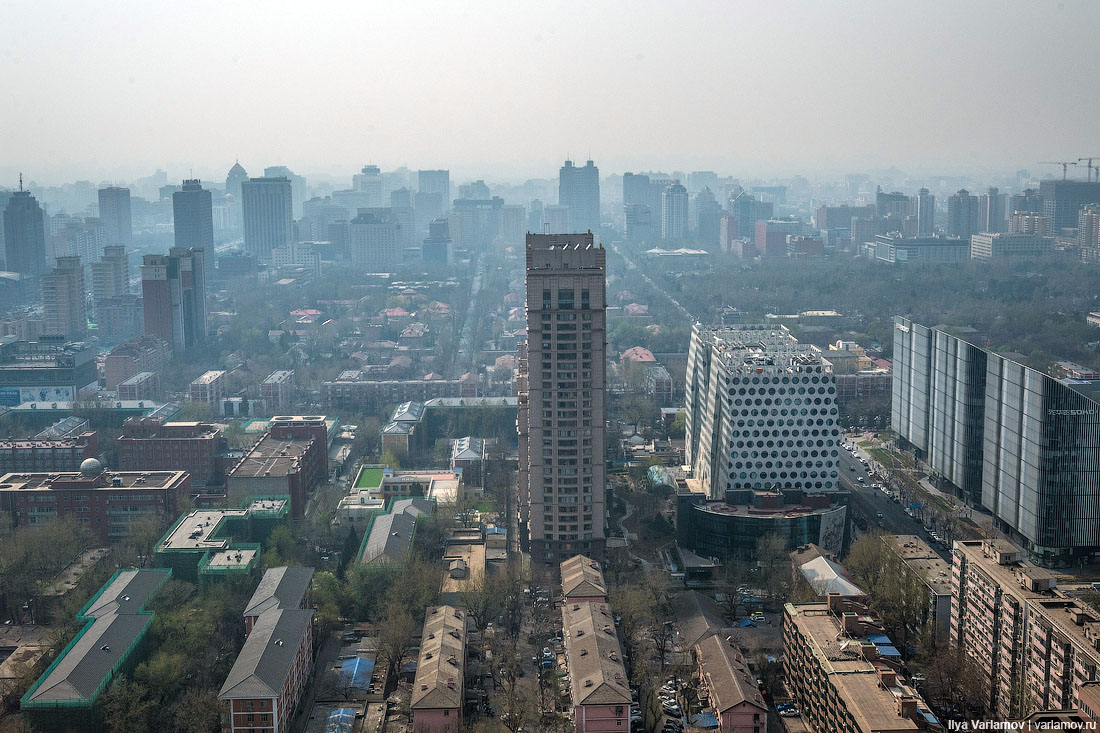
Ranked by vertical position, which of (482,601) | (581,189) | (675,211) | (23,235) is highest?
(581,189)

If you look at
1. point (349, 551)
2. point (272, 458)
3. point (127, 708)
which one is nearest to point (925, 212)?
point (272, 458)

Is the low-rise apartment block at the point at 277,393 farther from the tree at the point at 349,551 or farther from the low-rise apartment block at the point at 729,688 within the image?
the low-rise apartment block at the point at 729,688

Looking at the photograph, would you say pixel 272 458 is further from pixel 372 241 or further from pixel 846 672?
pixel 372 241

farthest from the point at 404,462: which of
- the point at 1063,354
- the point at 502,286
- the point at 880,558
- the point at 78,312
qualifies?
the point at 502,286

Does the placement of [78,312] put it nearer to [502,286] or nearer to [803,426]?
[502,286]

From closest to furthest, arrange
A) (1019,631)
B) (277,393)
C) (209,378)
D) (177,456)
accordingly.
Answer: (1019,631)
(177,456)
(277,393)
(209,378)

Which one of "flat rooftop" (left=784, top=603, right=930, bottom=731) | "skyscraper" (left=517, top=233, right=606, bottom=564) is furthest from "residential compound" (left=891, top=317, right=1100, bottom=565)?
"skyscraper" (left=517, top=233, right=606, bottom=564)
